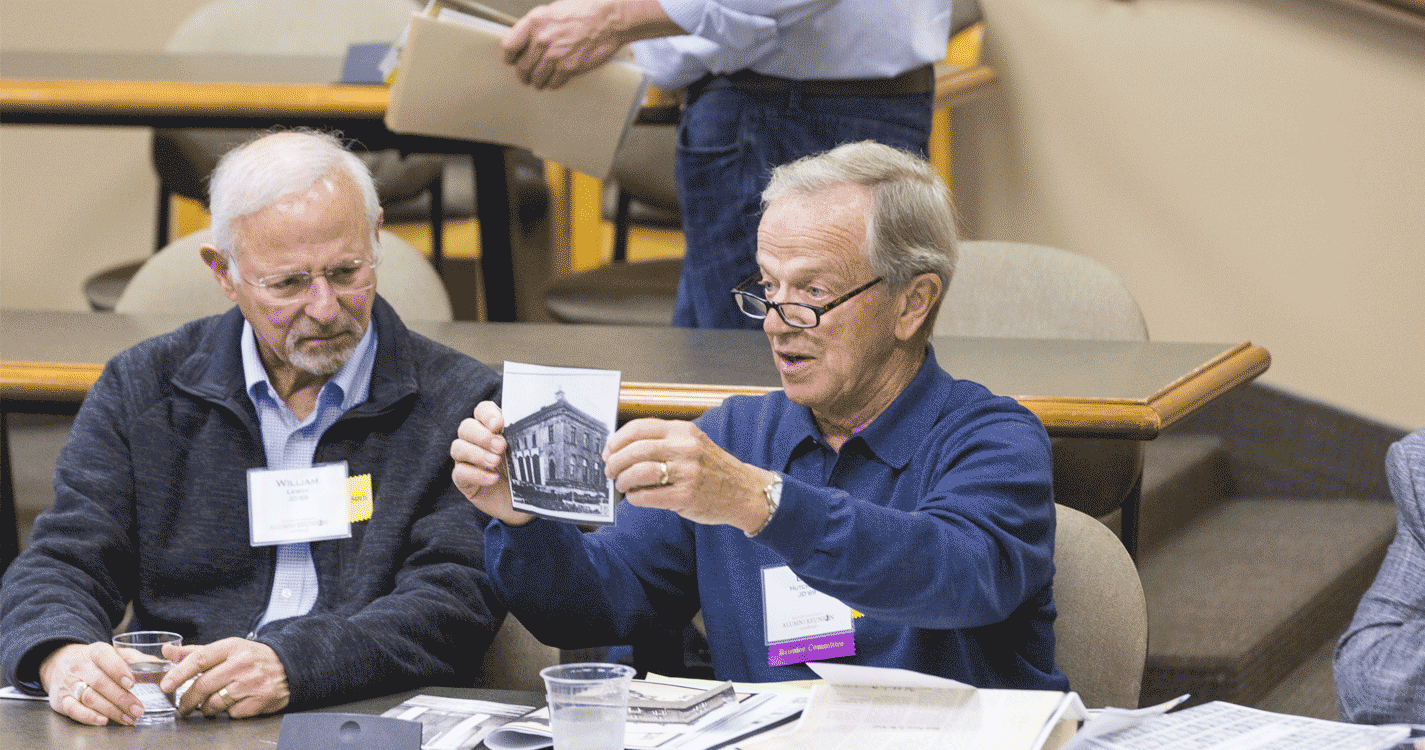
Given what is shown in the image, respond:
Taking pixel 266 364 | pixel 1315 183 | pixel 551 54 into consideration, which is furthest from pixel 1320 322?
pixel 266 364

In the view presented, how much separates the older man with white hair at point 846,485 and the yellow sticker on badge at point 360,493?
10.5 inches

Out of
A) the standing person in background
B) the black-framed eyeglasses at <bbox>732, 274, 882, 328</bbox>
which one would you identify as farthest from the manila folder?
the black-framed eyeglasses at <bbox>732, 274, 882, 328</bbox>

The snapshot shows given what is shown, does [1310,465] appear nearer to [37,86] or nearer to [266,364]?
[266,364]

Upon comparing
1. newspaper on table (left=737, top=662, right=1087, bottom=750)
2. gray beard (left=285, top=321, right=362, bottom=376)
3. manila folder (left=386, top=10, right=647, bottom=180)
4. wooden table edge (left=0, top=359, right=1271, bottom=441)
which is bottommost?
newspaper on table (left=737, top=662, right=1087, bottom=750)

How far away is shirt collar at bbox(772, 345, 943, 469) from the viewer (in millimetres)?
1745

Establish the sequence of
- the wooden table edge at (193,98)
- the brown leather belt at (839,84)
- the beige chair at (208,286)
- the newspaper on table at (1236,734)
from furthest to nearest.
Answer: the wooden table edge at (193,98), the beige chair at (208,286), the brown leather belt at (839,84), the newspaper on table at (1236,734)

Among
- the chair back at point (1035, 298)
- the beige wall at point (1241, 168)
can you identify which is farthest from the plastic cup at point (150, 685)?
the beige wall at point (1241, 168)

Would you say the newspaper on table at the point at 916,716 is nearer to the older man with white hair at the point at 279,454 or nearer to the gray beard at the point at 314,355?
the older man with white hair at the point at 279,454

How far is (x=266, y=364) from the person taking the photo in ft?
6.75

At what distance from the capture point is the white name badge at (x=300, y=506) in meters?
1.90

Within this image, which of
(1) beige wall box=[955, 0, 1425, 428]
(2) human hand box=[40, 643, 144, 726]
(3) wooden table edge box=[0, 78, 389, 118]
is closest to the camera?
(2) human hand box=[40, 643, 144, 726]

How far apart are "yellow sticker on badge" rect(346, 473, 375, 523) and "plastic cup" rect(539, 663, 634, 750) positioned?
67 cm

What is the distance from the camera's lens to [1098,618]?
1.75m

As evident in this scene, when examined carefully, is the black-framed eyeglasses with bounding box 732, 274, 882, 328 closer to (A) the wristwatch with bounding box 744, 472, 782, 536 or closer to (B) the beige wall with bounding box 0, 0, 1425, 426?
(A) the wristwatch with bounding box 744, 472, 782, 536
